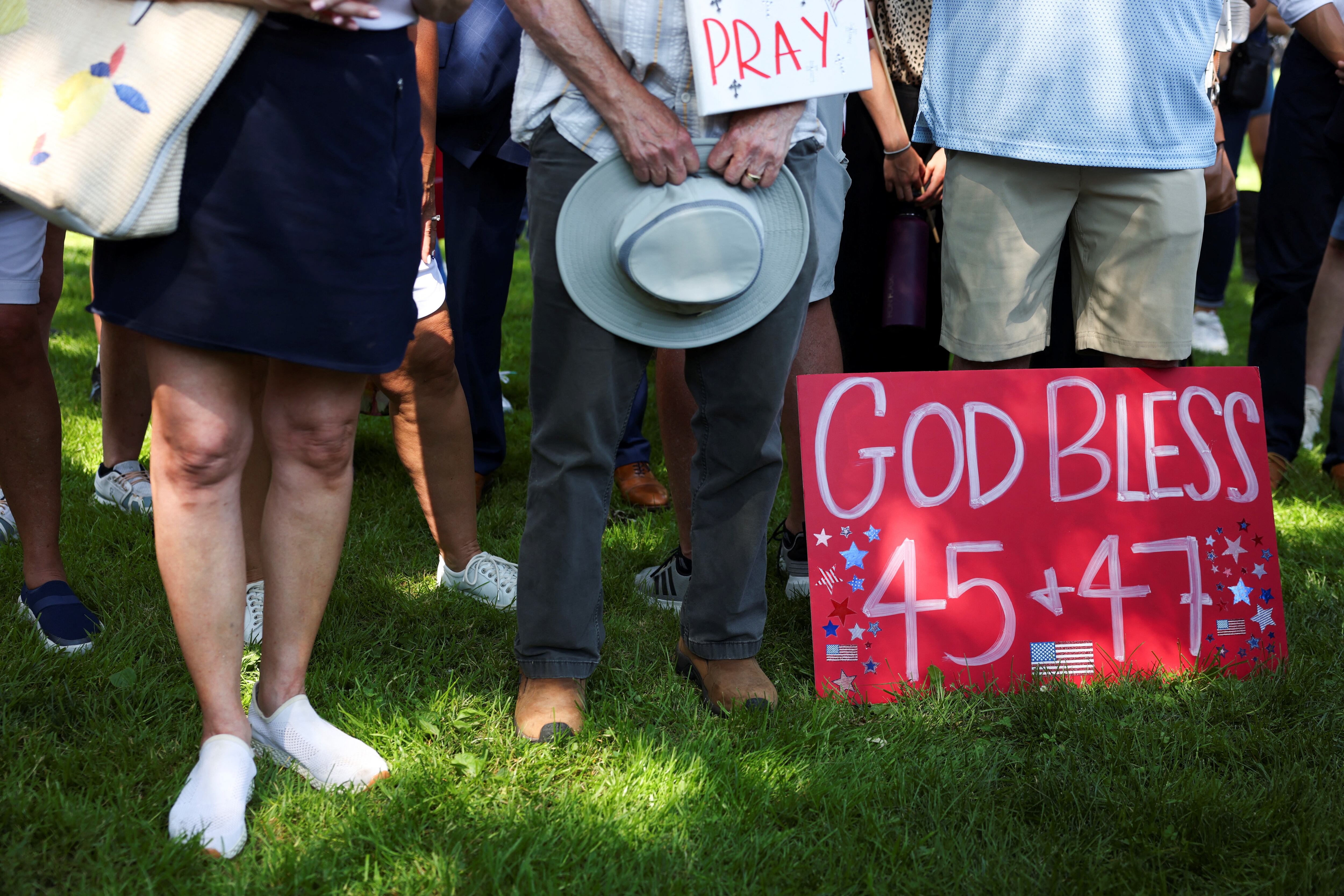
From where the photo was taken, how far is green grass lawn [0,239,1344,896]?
1568mm

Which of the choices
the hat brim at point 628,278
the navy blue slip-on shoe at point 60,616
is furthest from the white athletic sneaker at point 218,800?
the hat brim at point 628,278

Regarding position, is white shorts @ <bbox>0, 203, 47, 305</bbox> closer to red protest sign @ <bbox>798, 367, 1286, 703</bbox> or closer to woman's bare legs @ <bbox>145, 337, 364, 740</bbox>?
woman's bare legs @ <bbox>145, 337, 364, 740</bbox>

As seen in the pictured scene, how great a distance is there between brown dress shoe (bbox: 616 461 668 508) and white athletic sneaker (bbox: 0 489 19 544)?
5.28 ft

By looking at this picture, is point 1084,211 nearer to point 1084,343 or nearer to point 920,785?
point 1084,343

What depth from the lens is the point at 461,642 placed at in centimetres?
230

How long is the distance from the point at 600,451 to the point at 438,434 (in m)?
0.73

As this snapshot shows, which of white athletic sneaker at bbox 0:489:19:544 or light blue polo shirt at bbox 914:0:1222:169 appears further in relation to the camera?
white athletic sneaker at bbox 0:489:19:544

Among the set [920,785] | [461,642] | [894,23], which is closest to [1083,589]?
[920,785]

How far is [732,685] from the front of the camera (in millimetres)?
2084

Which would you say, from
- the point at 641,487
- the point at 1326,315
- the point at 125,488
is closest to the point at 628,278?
the point at 641,487

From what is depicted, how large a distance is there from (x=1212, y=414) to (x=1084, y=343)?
12.1 inches

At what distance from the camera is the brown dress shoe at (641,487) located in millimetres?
→ 3303

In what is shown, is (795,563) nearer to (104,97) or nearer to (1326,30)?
(104,97)

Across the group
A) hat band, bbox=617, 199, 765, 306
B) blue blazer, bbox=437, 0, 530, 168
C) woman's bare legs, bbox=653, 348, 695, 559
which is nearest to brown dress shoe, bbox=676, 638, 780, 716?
woman's bare legs, bbox=653, 348, 695, 559
